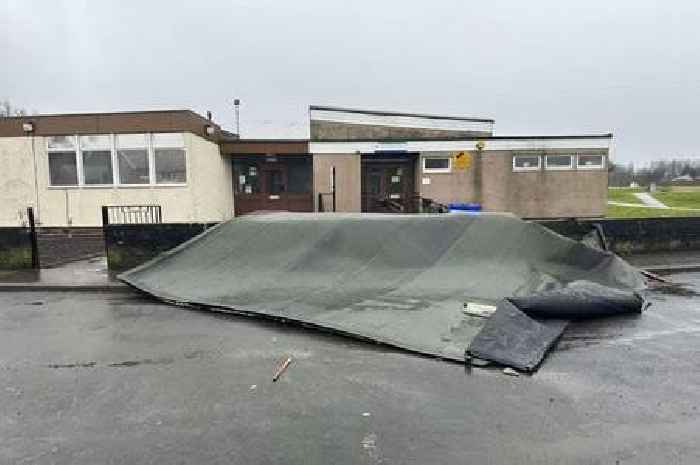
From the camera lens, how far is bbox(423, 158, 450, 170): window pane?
1961cm

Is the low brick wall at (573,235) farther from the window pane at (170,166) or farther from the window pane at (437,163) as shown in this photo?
the window pane at (437,163)

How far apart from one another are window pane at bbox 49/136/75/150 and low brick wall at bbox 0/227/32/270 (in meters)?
7.56

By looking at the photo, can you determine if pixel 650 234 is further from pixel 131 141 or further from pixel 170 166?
pixel 131 141

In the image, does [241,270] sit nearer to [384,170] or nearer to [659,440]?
[659,440]

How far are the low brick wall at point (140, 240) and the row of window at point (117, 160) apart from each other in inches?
288

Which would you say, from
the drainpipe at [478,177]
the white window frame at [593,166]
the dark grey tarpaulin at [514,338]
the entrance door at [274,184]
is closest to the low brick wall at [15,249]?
the dark grey tarpaulin at [514,338]

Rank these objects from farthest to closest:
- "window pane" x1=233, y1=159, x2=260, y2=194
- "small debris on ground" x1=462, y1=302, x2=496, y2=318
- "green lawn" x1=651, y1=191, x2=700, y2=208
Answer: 1. "green lawn" x1=651, y1=191, x2=700, y2=208
2. "window pane" x1=233, y1=159, x2=260, y2=194
3. "small debris on ground" x1=462, y1=302, x2=496, y2=318

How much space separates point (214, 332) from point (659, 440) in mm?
4676

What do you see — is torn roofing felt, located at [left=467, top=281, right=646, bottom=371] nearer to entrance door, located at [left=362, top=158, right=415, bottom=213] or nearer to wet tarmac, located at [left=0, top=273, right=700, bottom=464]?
wet tarmac, located at [left=0, top=273, right=700, bottom=464]

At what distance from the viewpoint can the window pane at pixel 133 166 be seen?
17.0m

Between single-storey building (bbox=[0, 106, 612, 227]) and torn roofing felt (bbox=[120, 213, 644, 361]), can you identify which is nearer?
torn roofing felt (bbox=[120, 213, 644, 361])

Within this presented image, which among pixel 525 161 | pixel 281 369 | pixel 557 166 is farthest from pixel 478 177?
pixel 281 369

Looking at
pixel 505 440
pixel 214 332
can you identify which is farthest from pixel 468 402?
pixel 214 332

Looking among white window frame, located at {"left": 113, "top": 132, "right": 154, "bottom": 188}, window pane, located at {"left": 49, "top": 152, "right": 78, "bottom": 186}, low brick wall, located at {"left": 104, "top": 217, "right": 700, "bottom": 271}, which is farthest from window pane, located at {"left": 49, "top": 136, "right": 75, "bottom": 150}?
low brick wall, located at {"left": 104, "top": 217, "right": 700, "bottom": 271}
